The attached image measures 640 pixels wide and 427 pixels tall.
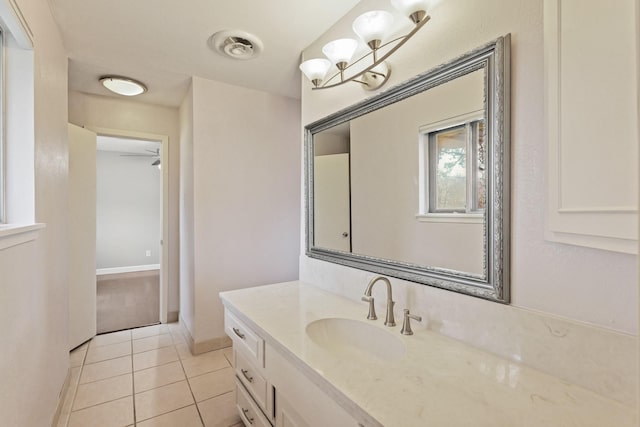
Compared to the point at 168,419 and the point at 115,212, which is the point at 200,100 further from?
the point at 115,212

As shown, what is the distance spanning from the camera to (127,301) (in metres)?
4.01

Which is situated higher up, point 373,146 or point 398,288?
point 373,146

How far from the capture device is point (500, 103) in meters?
1.00

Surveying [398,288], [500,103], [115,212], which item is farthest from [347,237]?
[115,212]

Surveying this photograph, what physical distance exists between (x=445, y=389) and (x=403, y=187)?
84 cm

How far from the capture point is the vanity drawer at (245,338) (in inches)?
52.1

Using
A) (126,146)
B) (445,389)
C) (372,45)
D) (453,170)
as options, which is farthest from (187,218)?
(126,146)

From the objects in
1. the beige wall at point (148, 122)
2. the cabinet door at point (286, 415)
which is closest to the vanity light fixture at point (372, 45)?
the cabinet door at point (286, 415)

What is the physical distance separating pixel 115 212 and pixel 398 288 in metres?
6.01

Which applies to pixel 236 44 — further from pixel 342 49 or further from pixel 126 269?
pixel 126 269

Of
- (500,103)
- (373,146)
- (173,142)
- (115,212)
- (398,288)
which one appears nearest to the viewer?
(500,103)

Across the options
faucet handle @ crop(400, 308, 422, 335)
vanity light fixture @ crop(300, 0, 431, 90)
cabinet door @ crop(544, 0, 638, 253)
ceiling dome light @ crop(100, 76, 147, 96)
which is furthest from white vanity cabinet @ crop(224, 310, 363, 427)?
ceiling dome light @ crop(100, 76, 147, 96)

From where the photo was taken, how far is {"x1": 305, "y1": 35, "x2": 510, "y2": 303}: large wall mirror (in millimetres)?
1017

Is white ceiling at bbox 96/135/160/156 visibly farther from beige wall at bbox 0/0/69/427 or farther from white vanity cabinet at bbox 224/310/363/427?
white vanity cabinet at bbox 224/310/363/427
